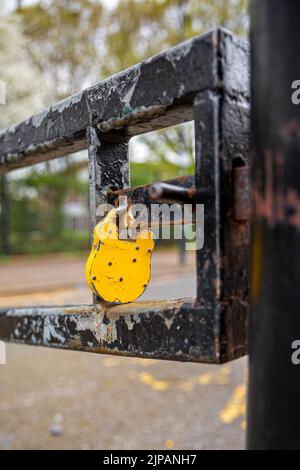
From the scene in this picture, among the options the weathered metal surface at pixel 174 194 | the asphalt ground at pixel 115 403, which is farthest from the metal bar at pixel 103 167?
the asphalt ground at pixel 115 403

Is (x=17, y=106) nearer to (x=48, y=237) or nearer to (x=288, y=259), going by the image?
(x=48, y=237)

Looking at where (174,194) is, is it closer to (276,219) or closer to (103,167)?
(276,219)

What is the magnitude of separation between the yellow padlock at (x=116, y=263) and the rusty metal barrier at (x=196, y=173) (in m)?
0.05

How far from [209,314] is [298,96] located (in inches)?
16.4

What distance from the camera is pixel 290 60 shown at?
0.64m

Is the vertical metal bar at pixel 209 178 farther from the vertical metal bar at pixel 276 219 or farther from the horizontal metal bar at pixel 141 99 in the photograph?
the vertical metal bar at pixel 276 219

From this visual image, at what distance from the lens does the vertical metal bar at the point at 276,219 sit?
644 millimetres

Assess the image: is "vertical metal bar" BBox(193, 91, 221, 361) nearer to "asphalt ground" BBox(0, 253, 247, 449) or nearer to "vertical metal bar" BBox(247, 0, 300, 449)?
"vertical metal bar" BBox(247, 0, 300, 449)

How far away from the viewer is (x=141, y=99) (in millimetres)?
1029

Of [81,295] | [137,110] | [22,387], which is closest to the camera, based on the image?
[137,110]

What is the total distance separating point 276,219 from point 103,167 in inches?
25.5

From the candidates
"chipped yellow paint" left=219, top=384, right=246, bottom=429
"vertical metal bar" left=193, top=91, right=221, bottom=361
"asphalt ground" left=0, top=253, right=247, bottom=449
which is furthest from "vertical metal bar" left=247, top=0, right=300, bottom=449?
"chipped yellow paint" left=219, top=384, right=246, bottom=429

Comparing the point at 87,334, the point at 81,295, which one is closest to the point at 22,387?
the point at 87,334

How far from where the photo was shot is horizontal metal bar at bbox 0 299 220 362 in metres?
0.90
